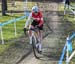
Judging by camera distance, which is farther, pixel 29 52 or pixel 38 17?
pixel 29 52

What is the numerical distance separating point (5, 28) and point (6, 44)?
6.61 meters

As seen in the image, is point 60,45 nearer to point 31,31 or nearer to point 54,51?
point 54,51

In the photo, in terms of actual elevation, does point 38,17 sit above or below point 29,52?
above

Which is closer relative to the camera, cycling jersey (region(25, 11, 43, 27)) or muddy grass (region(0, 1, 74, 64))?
muddy grass (region(0, 1, 74, 64))

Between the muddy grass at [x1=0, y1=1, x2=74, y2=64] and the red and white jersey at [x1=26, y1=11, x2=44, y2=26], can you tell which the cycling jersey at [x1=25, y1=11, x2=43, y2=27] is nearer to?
the red and white jersey at [x1=26, y1=11, x2=44, y2=26]

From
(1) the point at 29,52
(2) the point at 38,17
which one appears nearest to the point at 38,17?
(2) the point at 38,17

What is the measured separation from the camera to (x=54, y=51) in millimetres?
13633

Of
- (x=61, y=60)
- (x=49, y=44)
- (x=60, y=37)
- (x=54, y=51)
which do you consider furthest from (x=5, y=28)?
(x=61, y=60)

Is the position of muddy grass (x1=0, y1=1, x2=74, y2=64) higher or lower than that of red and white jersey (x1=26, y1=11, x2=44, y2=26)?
lower

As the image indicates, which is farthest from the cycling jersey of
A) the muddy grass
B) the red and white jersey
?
the muddy grass

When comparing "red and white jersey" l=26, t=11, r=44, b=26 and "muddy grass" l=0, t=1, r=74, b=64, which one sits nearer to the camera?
"muddy grass" l=0, t=1, r=74, b=64

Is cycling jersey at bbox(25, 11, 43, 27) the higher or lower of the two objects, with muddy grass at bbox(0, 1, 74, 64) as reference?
higher

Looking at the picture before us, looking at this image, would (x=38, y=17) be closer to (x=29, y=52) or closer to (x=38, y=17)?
(x=38, y=17)

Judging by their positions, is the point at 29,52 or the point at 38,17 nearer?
the point at 38,17
